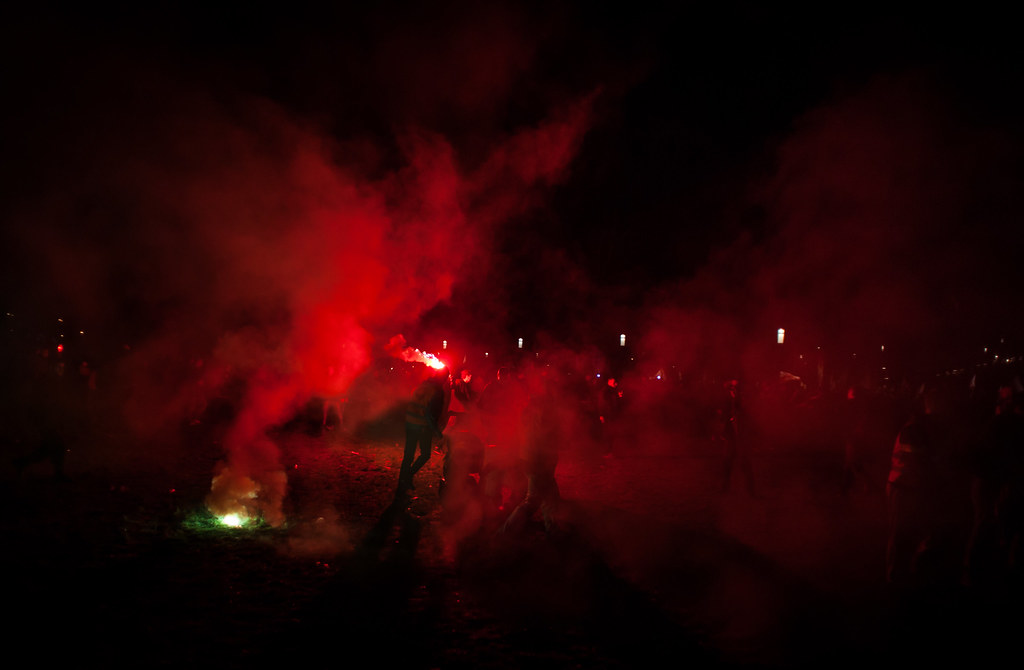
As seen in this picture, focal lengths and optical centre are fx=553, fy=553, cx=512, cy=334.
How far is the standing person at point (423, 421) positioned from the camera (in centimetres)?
684

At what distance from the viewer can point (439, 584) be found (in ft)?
14.4

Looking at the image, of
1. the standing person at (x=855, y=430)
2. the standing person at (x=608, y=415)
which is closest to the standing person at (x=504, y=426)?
the standing person at (x=608, y=415)

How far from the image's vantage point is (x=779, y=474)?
364 inches

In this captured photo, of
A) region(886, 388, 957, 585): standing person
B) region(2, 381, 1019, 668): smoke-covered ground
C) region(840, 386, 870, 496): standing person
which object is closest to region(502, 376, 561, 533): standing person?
region(2, 381, 1019, 668): smoke-covered ground

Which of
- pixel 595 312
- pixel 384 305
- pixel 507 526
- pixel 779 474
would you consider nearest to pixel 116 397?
pixel 384 305

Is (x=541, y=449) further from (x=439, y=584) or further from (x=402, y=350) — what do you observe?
(x=402, y=350)

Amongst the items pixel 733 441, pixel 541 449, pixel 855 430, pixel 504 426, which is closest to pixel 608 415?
pixel 504 426

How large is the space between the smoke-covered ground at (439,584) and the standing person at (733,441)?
45 cm

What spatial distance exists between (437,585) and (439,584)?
27mm

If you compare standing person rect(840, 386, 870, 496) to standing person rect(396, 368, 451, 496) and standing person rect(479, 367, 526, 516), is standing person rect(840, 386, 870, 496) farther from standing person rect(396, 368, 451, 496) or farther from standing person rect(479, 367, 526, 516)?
standing person rect(396, 368, 451, 496)

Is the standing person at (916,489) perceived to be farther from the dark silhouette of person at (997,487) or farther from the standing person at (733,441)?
the standing person at (733,441)

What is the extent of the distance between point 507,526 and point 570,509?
1526mm

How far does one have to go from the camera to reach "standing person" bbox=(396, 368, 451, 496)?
6.84m

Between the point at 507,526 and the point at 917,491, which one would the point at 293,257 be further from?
the point at 917,491
